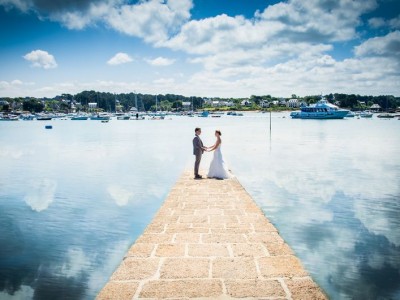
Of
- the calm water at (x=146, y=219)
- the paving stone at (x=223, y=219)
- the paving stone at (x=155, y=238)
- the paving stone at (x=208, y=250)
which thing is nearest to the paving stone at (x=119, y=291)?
the paving stone at (x=208, y=250)

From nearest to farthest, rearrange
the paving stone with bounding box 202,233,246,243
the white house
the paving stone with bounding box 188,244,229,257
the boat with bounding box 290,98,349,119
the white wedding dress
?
the paving stone with bounding box 188,244,229,257, the paving stone with bounding box 202,233,246,243, the white wedding dress, the boat with bounding box 290,98,349,119, the white house

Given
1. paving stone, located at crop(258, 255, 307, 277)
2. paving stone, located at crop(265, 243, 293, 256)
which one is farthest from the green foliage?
paving stone, located at crop(258, 255, 307, 277)

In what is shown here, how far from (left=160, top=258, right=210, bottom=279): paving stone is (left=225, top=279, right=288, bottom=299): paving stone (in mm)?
519

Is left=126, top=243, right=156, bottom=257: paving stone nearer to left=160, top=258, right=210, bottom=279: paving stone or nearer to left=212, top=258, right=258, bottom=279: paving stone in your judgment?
left=160, top=258, right=210, bottom=279: paving stone

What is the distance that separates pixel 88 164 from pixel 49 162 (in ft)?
14.3

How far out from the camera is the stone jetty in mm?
4566

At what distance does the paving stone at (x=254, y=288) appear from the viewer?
4.46 metres

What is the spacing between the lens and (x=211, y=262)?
5.46 m

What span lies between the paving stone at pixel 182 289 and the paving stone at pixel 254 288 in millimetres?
184

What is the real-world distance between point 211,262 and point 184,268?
501 millimetres

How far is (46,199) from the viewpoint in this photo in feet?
47.0

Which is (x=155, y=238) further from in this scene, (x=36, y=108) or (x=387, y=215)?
(x=36, y=108)

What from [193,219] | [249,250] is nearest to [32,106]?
[193,219]

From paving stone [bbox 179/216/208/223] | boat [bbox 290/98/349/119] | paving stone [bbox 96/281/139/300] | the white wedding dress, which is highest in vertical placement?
boat [bbox 290/98/349/119]
